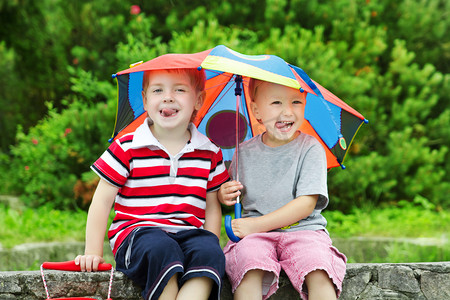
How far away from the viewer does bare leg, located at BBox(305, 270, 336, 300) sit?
224 cm

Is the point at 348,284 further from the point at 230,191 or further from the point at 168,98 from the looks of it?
the point at 168,98

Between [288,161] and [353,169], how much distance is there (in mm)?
3031

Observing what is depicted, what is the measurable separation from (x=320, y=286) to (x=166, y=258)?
638 mm

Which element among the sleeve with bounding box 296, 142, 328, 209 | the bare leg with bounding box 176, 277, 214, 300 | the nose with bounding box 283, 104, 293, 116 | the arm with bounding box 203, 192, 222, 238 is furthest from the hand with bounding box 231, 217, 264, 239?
the nose with bounding box 283, 104, 293, 116

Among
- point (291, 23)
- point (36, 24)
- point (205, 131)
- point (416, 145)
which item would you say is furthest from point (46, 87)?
point (205, 131)

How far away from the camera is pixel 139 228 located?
2.28 meters

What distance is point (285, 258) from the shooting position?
2.38 metres

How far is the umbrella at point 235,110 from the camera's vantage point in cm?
236

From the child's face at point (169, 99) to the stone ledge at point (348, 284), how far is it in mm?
686

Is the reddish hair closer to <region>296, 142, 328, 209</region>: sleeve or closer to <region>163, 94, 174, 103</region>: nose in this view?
<region>163, 94, 174, 103</region>: nose

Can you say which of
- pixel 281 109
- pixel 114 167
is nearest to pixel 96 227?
pixel 114 167

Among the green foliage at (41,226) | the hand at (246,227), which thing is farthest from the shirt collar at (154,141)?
the green foliage at (41,226)

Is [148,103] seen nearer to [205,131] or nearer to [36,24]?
[205,131]

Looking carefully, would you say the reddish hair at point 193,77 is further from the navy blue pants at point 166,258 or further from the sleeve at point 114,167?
the navy blue pants at point 166,258
